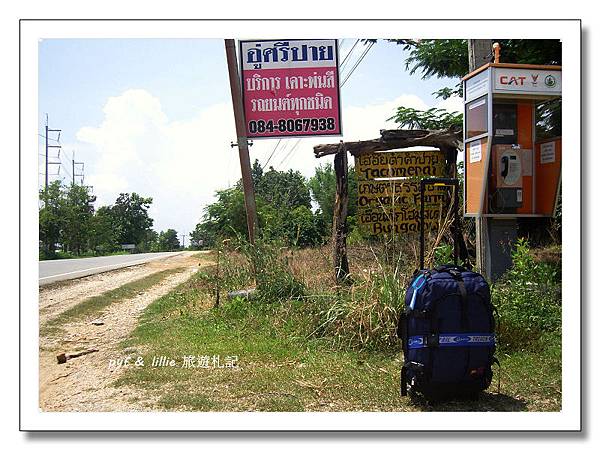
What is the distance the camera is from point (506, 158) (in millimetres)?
6680

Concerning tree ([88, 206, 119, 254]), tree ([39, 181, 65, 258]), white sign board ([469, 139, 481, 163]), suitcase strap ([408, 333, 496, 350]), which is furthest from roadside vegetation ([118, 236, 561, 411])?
tree ([39, 181, 65, 258])

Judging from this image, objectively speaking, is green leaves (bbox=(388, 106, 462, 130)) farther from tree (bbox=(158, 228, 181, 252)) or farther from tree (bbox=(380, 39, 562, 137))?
tree (bbox=(158, 228, 181, 252))

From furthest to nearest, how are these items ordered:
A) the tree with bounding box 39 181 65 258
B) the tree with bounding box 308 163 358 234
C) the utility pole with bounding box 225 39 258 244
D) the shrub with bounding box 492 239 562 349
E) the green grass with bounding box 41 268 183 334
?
the tree with bounding box 308 163 358 234 → the utility pole with bounding box 225 39 258 244 → the green grass with bounding box 41 268 183 334 → the tree with bounding box 39 181 65 258 → the shrub with bounding box 492 239 562 349

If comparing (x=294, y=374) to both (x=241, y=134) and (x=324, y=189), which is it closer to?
(x=241, y=134)

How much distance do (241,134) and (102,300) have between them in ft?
11.5

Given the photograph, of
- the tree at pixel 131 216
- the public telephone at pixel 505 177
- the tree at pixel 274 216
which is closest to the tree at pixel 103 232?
the tree at pixel 131 216

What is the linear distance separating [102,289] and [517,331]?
7471mm

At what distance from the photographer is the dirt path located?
16.5 feet

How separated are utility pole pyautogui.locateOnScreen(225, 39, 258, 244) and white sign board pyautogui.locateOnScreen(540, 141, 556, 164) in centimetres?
352

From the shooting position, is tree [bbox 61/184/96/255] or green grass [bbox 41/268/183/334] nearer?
tree [bbox 61/184/96/255]

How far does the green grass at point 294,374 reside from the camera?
4879 mm

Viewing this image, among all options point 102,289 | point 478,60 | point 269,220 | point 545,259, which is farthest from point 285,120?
point 102,289

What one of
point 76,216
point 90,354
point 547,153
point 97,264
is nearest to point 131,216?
point 76,216

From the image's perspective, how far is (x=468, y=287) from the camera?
4492mm
